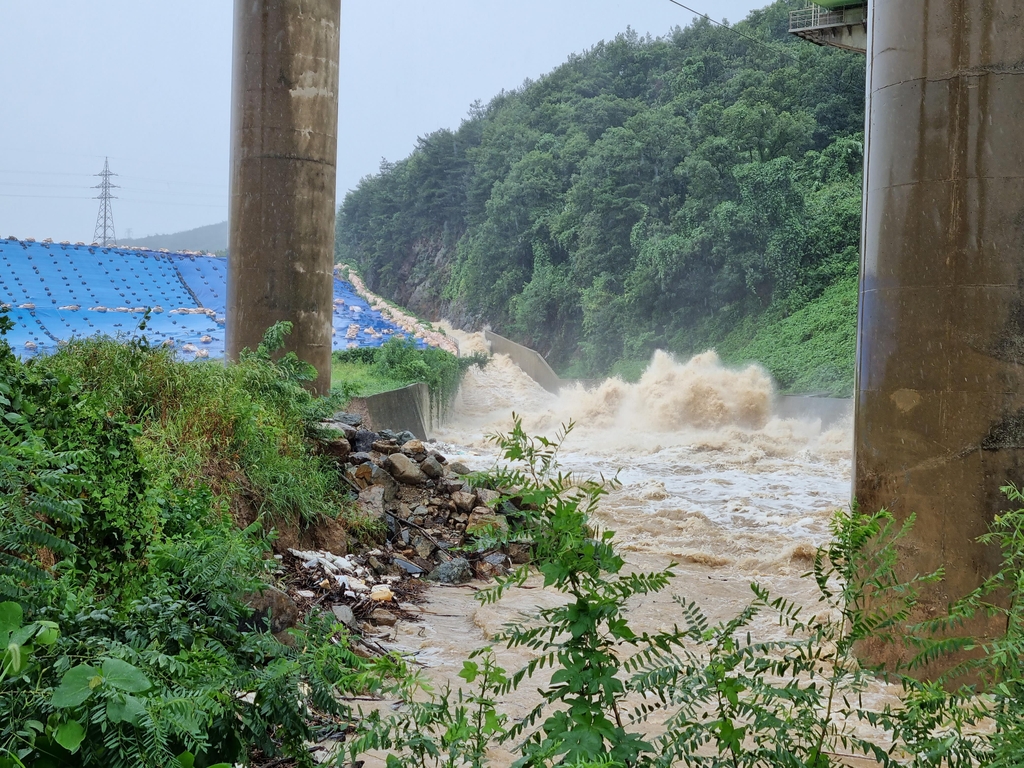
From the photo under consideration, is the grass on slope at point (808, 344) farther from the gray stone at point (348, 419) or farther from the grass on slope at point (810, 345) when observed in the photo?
the gray stone at point (348, 419)

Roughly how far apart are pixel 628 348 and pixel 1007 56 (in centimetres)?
3457

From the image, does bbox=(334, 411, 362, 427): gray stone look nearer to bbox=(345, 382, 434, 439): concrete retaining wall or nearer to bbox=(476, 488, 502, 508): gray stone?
bbox=(476, 488, 502, 508): gray stone

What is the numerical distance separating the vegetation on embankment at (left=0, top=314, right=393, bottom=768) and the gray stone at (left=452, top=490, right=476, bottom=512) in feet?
9.03

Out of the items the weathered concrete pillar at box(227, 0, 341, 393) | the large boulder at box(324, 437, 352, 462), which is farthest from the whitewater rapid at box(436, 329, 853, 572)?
the weathered concrete pillar at box(227, 0, 341, 393)

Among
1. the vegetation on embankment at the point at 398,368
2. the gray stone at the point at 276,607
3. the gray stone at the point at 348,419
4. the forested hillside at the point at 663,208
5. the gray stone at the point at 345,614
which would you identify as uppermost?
the forested hillside at the point at 663,208

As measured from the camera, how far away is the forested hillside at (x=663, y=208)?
34.3 m

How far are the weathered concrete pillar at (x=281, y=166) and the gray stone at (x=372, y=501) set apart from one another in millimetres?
2186

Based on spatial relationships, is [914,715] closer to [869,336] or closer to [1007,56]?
[869,336]

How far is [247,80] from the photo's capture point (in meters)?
9.30

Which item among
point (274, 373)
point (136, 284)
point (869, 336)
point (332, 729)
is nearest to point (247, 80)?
point (274, 373)

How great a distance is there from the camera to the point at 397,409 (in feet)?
57.8

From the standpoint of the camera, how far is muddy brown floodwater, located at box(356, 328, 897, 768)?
6.37 metres

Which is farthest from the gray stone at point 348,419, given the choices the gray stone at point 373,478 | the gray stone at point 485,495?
the gray stone at point 485,495

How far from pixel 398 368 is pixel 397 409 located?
127 inches
